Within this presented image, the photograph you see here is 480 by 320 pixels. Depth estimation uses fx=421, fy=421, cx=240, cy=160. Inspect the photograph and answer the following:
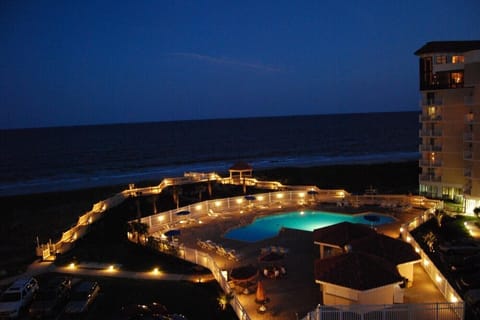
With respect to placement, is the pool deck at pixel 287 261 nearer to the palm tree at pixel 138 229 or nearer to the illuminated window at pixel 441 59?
the palm tree at pixel 138 229

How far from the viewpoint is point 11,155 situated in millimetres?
96500

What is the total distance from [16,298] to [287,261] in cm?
1095

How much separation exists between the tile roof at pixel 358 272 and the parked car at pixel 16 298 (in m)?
10.5

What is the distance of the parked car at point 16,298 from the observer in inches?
574

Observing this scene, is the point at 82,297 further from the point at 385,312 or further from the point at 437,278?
the point at 437,278

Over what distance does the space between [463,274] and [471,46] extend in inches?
780

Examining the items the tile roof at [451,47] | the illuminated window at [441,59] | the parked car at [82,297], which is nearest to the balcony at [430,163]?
the illuminated window at [441,59]

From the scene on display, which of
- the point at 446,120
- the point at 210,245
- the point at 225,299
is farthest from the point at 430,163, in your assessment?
the point at 225,299

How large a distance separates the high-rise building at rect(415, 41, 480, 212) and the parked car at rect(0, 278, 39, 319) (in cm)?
2535

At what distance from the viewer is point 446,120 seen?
3023 cm

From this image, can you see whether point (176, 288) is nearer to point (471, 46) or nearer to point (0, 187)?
point (471, 46)

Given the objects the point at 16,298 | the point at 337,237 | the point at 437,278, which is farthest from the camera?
the point at 337,237

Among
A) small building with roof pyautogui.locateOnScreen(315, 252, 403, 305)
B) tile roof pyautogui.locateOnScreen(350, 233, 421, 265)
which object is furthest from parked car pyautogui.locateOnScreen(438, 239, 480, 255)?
small building with roof pyautogui.locateOnScreen(315, 252, 403, 305)

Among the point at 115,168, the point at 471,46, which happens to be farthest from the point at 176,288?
the point at 115,168
